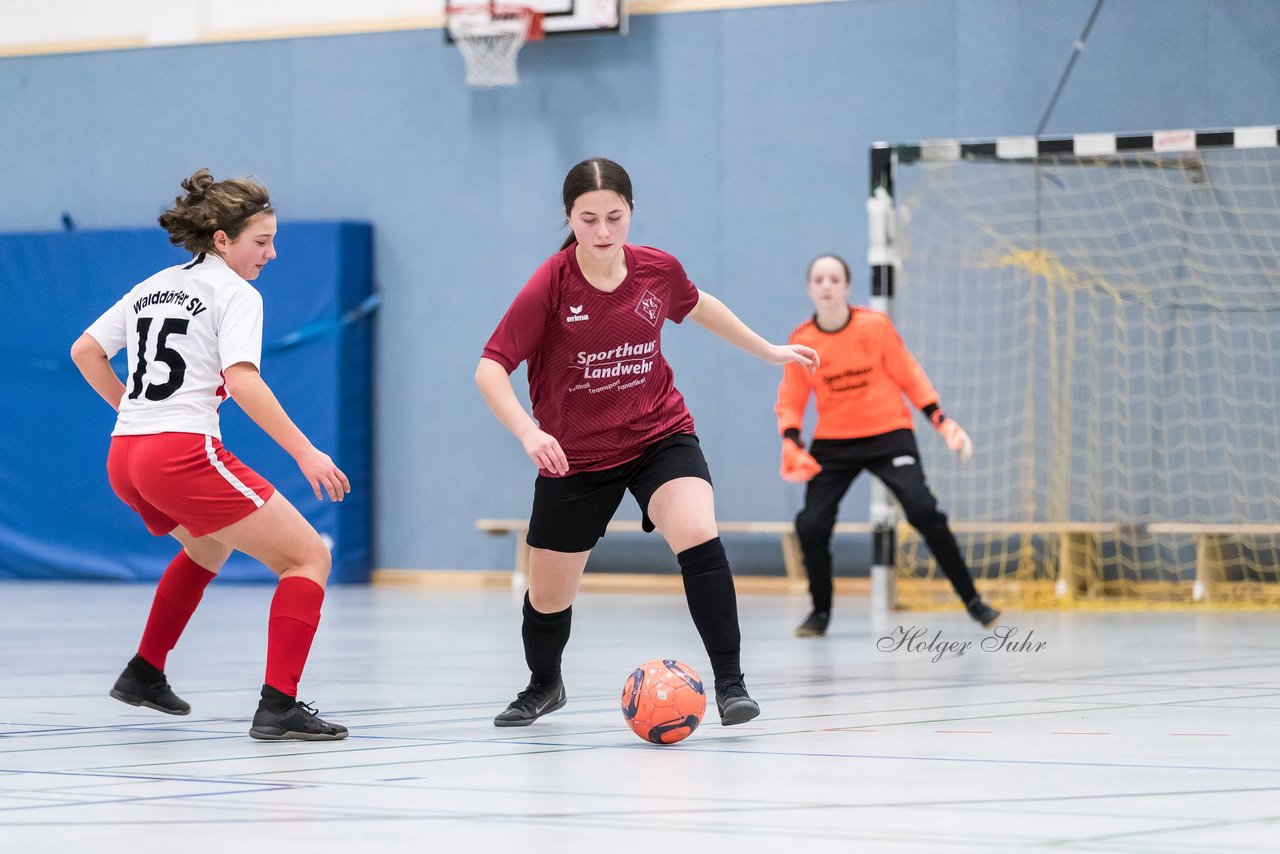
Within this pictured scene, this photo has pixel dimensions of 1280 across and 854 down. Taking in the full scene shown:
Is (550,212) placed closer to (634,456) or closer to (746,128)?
(746,128)

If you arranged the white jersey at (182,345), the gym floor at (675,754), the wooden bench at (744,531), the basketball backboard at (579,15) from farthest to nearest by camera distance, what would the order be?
the basketball backboard at (579,15)
the wooden bench at (744,531)
the white jersey at (182,345)
the gym floor at (675,754)

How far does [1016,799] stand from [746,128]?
10863 millimetres

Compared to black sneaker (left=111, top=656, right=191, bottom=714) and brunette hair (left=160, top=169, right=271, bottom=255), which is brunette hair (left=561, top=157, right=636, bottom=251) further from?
black sneaker (left=111, top=656, right=191, bottom=714)

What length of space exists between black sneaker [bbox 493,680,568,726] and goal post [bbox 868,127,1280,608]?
745cm

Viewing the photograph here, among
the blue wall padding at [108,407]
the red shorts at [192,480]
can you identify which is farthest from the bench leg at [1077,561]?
the red shorts at [192,480]

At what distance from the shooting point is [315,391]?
14586 mm

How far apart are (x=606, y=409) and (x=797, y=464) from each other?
3.84 m

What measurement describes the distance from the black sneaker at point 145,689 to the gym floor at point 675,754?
0.09 m

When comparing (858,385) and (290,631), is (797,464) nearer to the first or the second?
(858,385)

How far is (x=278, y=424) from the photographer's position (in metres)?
4.43

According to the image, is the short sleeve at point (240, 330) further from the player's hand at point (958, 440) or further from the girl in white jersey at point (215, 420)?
the player's hand at point (958, 440)

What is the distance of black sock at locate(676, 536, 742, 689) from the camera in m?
4.73

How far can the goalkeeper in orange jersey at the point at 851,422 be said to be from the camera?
8828 millimetres

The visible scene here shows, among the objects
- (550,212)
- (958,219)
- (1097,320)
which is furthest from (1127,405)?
(550,212)
